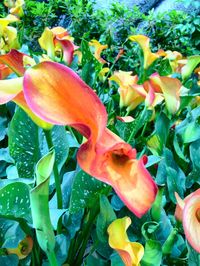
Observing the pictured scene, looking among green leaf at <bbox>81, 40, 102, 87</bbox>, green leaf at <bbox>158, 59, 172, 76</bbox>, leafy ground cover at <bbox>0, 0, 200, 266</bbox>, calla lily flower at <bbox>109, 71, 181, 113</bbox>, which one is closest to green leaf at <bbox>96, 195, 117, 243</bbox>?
leafy ground cover at <bbox>0, 0, 200, 266</bbox>

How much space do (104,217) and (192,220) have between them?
0.39ft

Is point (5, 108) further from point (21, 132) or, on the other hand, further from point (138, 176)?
point (138, 176)

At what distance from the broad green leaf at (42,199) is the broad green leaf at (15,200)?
0.05m

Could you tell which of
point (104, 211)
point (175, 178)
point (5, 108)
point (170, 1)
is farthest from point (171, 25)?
point (104, 211)

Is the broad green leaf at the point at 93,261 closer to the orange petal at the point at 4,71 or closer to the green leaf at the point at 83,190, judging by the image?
the green leaf at the point at 83,190

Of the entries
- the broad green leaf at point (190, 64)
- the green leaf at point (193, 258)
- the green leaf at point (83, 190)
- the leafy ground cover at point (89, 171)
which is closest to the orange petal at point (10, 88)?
the leafy ground cover at point (89, 171)

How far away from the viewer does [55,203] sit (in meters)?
0.51

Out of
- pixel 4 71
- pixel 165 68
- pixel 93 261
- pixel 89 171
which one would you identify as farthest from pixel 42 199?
pixel 165 68

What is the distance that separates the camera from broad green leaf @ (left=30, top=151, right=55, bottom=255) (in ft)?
1.16

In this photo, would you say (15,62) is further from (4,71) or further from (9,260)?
(9,260)

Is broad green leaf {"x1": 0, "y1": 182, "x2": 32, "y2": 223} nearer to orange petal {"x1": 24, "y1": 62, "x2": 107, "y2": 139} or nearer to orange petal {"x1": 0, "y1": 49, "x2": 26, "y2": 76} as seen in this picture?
orange petal {"x1": 24, "y1": 62, "x2": 107, "y2": 139}

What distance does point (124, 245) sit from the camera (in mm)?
384

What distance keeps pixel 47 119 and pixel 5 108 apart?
46 cm

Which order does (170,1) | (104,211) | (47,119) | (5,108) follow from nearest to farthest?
(47,119) → (104,211) → (5,108) → (170,1)
